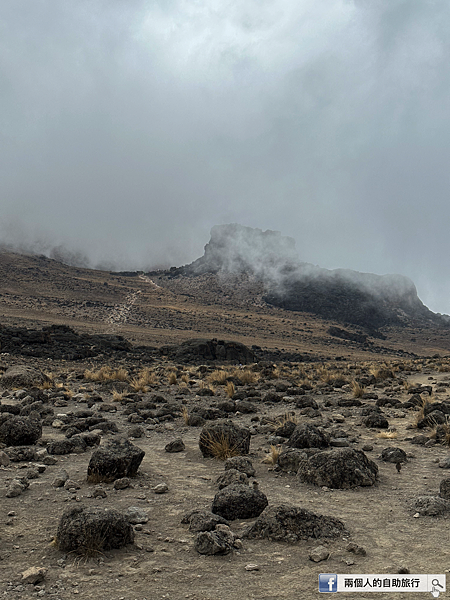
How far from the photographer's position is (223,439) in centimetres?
777

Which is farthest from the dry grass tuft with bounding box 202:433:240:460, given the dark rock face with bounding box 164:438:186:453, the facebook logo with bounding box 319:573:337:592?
the facebook logo with bounding box 319:573:337:592

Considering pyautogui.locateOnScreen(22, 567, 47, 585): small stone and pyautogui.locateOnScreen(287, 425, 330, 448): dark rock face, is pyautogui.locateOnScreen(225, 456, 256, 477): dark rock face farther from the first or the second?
pyautogui.locateOnScreen(22, 567, 47, 585): small stone

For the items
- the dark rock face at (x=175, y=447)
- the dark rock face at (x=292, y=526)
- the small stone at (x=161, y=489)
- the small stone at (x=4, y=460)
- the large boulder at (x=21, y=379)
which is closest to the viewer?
the dark rock face at (x=292, y=526)

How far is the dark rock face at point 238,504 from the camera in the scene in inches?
191

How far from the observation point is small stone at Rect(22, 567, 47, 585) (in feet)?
11.2

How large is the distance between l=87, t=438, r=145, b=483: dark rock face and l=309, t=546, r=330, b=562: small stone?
124 inches

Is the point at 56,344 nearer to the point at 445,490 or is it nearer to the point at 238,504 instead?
the point at 238,504

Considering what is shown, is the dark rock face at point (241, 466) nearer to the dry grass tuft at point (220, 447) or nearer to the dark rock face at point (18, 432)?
the dry grass tuft at point (220, 447)

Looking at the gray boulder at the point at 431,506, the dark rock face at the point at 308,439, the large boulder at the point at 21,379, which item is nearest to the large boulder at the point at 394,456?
the dark rock face at the point at 308,439

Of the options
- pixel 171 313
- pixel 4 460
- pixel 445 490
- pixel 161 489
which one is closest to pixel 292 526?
pixel 161 489

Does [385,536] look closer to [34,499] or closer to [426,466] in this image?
[426,466]

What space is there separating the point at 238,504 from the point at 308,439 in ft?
10.3

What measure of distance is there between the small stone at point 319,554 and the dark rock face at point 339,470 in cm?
210

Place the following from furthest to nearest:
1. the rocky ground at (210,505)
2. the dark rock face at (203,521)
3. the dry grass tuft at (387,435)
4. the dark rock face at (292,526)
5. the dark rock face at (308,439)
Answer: the dry grass tuft at (387,435) → the dark rock face at (308,439) → the dark rock face at (203,521) → the dark rock face at (292,526) → the rocky ground at (210,505)
